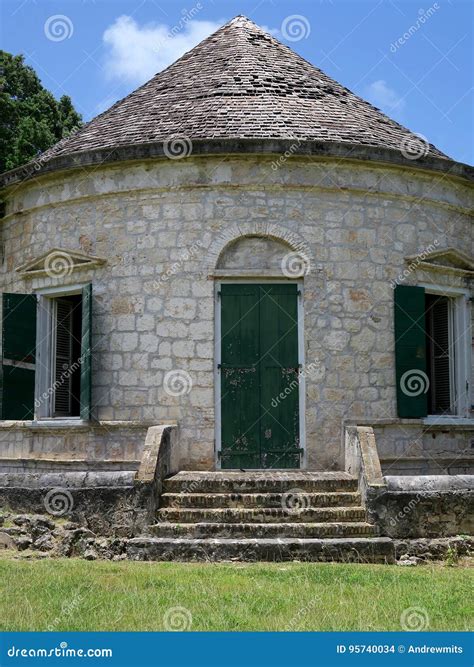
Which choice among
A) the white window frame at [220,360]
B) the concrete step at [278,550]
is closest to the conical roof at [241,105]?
the white window frame at [220,360]

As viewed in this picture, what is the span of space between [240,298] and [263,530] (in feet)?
12.4

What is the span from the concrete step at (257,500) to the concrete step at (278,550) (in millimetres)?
938

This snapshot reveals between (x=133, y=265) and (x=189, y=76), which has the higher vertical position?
(x=189, y=76)

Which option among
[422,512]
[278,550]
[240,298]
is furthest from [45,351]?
[422,512]

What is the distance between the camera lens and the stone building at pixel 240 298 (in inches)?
463

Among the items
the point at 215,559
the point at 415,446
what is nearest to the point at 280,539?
the point at 215,559

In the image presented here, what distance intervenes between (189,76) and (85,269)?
4493 mm

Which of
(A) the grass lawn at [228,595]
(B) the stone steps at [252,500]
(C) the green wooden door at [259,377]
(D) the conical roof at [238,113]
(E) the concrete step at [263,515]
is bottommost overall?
(A) the grass lawn at [228,595]

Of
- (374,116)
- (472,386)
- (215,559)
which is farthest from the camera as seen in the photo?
(374,116)

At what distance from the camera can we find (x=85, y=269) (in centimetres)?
1249

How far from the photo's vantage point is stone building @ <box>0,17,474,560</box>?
11.8 m

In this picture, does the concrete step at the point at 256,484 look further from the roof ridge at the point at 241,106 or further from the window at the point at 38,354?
the roof ridge at the point at 241,106

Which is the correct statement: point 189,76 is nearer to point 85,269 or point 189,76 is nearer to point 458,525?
point 85,269

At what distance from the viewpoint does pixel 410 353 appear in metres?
12.2
